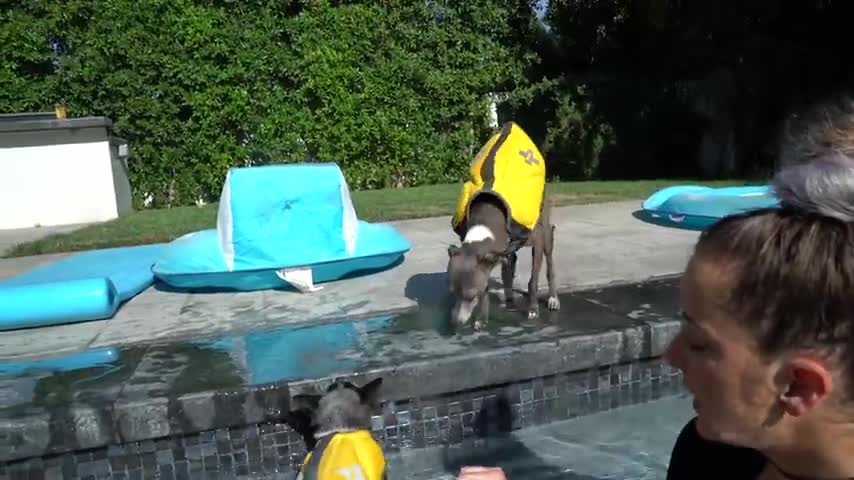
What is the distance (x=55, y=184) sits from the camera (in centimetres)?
1244

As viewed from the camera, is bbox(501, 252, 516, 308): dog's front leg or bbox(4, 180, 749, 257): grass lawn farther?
bbox(4, 180, 749, 257): grass lawn

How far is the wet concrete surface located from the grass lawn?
473 cm

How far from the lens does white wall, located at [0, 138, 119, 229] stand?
12273 millimetres

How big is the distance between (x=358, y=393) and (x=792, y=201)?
75.8 inches

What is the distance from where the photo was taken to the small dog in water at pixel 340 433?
233 centimetres

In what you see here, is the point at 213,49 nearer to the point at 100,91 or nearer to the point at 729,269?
the point at 100,91

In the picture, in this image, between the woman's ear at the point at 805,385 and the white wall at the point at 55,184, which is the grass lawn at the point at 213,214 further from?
the woman's ear at the point at 805,385

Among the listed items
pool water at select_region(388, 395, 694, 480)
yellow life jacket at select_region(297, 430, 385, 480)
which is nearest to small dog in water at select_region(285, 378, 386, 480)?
yellow life jacket at select_region(297, 430, 385, 480)

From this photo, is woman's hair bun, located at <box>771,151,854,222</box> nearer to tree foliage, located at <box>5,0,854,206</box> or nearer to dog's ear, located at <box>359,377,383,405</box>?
dog's ear, located at <box>359,377,383,405</box>

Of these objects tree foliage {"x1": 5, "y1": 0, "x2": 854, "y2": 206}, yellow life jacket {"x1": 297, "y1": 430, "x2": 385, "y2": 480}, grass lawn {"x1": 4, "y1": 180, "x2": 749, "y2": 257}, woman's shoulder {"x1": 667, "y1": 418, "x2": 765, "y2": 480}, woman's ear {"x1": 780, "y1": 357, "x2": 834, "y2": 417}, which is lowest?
yellow life jacket {"x1": 297, "y1": 430, "x2": 385, "y2": 480}

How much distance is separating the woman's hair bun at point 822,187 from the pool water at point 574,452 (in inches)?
113

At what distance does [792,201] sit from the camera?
3.34 feet

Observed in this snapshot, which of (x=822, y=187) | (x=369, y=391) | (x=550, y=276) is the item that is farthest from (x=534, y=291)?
(x=822, y=187)

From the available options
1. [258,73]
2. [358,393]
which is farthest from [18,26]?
[358,393]
